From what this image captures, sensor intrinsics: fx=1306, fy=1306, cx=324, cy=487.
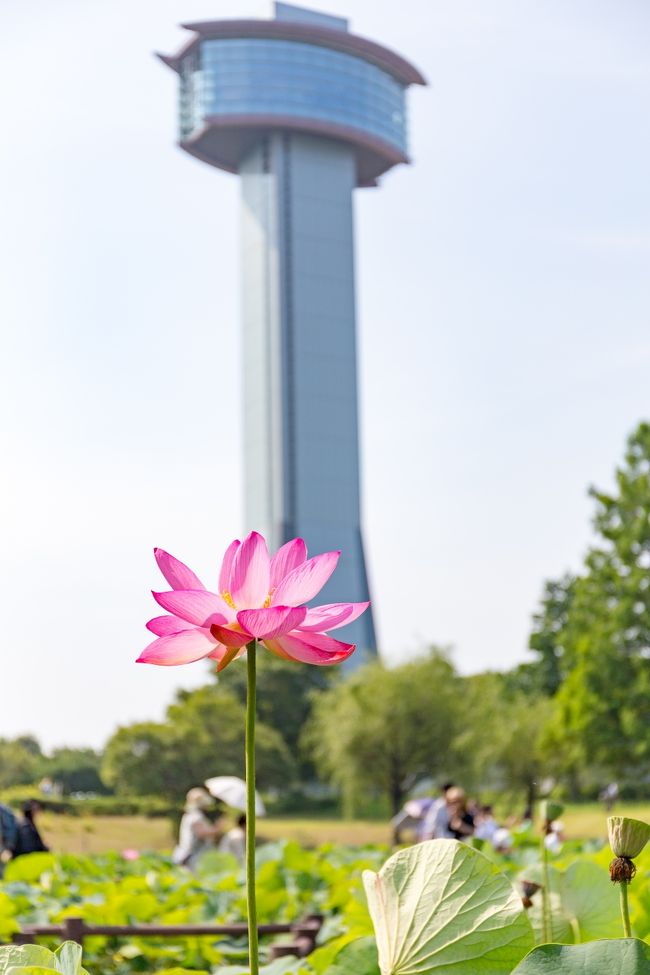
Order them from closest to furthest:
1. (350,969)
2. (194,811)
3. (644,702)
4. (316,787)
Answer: (350,969)
(194,811)
(644,702)
(316,787)

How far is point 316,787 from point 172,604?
150 ft

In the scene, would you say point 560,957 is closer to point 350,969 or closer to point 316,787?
point 350,969

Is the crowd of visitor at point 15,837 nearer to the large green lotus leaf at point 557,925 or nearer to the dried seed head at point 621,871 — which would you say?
the large green lotus leaf at point 557,925

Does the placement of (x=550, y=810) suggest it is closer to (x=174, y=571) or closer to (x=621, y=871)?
(x=621, y=871)

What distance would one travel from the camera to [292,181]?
64.6m

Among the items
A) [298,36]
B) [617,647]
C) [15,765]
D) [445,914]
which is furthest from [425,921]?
[298,36]

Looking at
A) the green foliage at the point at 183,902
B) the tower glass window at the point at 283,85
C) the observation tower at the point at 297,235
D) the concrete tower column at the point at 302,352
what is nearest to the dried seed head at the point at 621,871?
the green foliage at the point at 183,902

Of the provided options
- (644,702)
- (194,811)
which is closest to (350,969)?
(194,811)

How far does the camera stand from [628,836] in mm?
1113

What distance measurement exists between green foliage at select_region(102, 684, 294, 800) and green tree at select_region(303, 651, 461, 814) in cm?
261

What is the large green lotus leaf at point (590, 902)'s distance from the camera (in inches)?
67.6

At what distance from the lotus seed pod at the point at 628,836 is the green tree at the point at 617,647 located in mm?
26296

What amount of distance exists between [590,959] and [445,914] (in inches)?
6.5

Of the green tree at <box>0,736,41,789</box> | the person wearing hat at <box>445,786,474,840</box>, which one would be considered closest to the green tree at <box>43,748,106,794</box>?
the green tree at <box>0,736,41,789</box>
